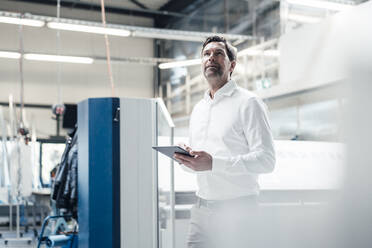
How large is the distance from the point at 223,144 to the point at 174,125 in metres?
1.20

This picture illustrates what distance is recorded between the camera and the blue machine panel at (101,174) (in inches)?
93.5

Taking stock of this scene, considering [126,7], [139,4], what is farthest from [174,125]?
[139,4]

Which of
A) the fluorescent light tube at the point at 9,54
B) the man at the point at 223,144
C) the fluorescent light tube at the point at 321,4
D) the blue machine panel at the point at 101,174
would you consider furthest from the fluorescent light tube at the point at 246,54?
the man at the point at 223,144

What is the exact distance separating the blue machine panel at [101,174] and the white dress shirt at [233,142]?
33.7 inches

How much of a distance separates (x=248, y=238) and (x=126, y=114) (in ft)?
6.11

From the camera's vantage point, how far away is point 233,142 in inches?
60.1

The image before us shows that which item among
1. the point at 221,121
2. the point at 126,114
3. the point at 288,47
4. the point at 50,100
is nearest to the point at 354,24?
the point at 221,121

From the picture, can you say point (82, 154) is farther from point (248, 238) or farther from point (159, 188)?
point (248, 238)

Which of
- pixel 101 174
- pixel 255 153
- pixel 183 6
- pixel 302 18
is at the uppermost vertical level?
pixel 183 6

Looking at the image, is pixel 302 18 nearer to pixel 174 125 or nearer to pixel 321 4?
pixel 321 4

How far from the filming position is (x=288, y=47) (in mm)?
6461

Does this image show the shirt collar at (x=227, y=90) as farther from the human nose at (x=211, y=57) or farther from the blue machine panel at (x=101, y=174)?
the blue machine panel at (x=101, y=174)

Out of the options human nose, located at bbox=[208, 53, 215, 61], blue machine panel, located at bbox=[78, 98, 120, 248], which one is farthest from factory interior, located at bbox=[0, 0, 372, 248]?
human nose, located at bbox=[208, 53, 215, 61]

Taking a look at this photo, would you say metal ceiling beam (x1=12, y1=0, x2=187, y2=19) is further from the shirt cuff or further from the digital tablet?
the shirt cuff
